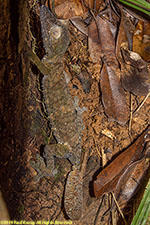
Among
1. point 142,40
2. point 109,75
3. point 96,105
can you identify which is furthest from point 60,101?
point 142,40

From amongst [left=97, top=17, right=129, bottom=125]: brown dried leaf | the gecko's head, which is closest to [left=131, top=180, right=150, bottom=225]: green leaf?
[left=97, top=17, right=129, bottom=125]: brown dried leaf

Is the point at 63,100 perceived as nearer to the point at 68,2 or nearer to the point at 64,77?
the point at 64,77

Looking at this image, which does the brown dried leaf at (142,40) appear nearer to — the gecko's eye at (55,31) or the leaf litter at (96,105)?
the leaf litter at (96,105)

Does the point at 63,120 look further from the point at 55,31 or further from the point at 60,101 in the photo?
the point at 55,31

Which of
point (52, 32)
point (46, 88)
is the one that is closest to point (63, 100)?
point (46, 88)

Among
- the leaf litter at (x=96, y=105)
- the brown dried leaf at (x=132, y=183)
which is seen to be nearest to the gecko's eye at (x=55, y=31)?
the leaf litter at (x=96, y=105)

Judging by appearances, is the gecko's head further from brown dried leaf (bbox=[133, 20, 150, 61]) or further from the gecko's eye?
brown dried leaf (bbox=[133, 20, 150, 61])
